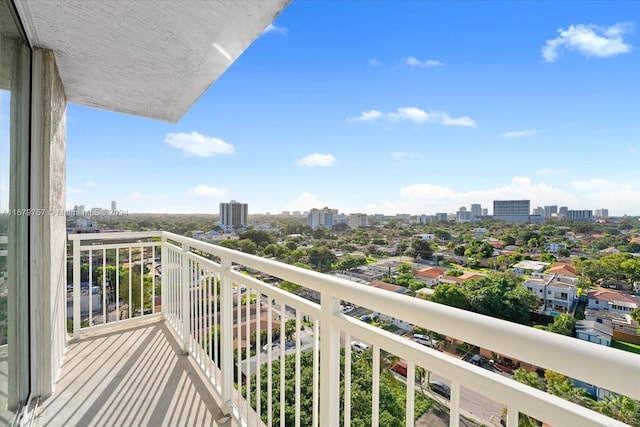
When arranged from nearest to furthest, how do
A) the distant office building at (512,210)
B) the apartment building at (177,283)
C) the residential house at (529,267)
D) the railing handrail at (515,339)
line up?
the railing handrail at (515,339)
the apartment building at (177,283)
the residential house at (529,267)
the distant office building at (512,210)

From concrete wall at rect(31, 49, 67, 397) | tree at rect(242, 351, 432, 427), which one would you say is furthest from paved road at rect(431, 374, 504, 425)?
concrete wall at rect(31, 49, 67, 397)

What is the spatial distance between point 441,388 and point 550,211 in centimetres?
236

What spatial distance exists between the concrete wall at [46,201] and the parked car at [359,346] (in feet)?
7.35

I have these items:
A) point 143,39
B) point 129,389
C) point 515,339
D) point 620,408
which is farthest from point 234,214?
point 620,408

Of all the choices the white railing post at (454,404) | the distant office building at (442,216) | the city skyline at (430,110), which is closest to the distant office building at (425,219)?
the distant office building at (442,216)

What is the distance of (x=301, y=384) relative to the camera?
1.38 m

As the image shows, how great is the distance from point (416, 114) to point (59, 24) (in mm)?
5954

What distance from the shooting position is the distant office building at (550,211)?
2.37m

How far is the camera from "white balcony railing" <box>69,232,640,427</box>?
0.53 metres

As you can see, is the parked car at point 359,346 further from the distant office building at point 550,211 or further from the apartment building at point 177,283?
the distant office building at point 550,211

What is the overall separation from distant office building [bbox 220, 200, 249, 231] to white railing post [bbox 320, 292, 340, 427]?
9.13 ft

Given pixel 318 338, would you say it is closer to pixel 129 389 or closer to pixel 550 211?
pixel 129 389

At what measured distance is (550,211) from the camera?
246 cm

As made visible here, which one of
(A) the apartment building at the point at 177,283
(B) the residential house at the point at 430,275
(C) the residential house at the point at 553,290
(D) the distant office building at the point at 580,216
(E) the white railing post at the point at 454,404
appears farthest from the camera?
(D) the distant office building at the point at 580,216
